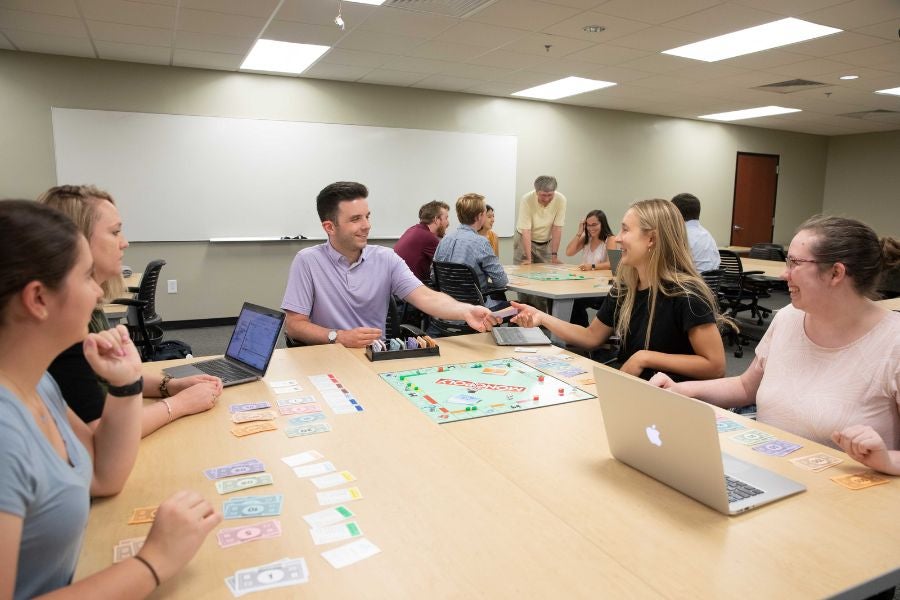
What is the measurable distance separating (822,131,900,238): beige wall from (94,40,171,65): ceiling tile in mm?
10075

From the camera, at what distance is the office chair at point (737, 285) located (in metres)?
6.07

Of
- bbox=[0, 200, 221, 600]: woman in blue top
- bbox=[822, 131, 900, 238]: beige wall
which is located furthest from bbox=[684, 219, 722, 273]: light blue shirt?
bbox=[822, 131, 900, 238]: beige wall

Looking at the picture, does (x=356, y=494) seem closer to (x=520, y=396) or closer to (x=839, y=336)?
(x=520, y=396)

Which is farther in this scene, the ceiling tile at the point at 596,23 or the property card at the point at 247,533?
the ceiling tile at the point at 596,23

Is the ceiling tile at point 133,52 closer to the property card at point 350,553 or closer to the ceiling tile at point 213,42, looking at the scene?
the ceiling tile at point 213,42

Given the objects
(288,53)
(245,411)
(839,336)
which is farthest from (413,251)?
(839,336)

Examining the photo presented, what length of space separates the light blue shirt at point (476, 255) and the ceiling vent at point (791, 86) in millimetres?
4237

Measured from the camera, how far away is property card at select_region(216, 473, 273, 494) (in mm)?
1248

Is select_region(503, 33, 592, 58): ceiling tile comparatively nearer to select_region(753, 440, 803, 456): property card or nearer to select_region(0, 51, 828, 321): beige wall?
select_region(0, 51, 828, 321): beige wall

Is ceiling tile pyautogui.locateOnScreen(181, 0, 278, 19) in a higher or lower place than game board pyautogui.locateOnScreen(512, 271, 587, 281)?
higher

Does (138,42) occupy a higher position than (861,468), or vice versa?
(138,42)

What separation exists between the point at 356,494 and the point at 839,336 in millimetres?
1332

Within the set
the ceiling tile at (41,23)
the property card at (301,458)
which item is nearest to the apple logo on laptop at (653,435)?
the property card at (301,458)

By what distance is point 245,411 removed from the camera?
66.3 inches
